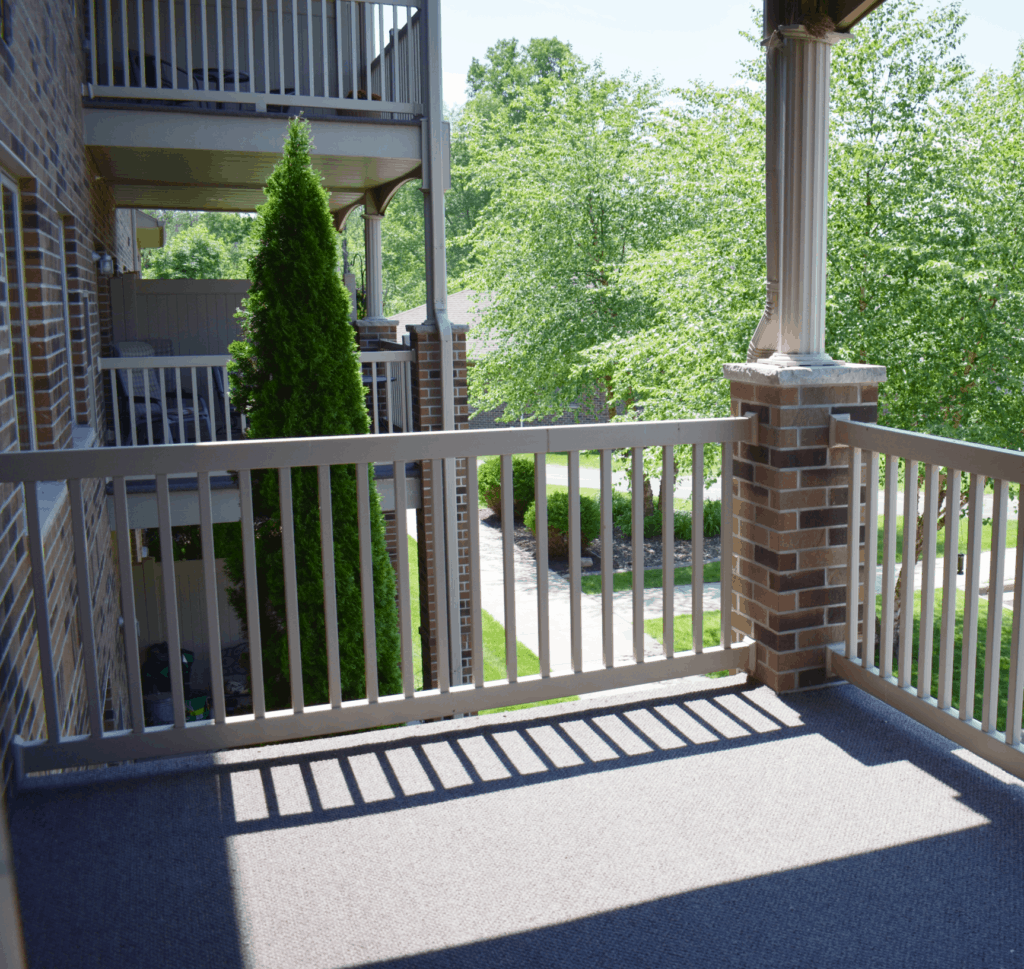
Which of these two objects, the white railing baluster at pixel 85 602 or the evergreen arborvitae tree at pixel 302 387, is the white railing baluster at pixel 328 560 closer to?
the white railing baluster at pixel 85 602

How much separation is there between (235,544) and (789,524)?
4569mm

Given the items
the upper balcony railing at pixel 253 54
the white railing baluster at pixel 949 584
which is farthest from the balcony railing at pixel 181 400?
the white railing baluster at pixel 949 584

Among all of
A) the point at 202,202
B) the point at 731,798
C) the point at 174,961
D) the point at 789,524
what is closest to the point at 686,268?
the point at 202,202

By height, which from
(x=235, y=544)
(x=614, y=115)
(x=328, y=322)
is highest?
(x=614, y=115)

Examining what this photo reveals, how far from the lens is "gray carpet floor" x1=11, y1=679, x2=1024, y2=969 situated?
2.08 meters

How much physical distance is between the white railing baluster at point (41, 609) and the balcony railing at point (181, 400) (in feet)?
14.4

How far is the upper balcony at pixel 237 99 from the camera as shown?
7.07 m

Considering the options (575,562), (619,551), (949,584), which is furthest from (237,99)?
(619,551)

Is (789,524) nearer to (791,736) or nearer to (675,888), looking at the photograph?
(791,736)

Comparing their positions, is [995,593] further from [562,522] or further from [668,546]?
[562,522]

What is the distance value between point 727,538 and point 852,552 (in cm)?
42

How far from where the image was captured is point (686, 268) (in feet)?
39.1

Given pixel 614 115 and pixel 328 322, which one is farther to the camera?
pixel 614 115

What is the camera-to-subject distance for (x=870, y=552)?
124 inches
